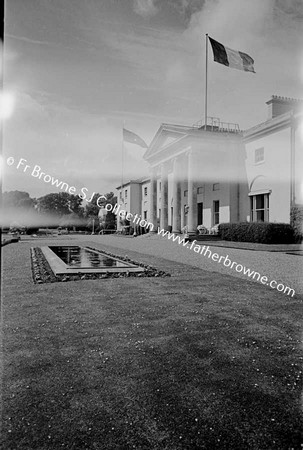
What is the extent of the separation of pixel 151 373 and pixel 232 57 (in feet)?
7.59

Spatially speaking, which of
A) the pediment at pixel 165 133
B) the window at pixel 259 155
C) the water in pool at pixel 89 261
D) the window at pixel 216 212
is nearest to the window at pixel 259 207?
the window at pixel 259 155

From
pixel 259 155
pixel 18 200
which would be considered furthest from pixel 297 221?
pixel 18 200

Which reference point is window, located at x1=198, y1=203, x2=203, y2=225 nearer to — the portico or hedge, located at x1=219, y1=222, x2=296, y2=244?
the portico

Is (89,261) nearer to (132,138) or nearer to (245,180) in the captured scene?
(132,138)

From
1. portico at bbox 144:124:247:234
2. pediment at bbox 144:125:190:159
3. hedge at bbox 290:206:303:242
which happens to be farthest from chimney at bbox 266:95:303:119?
portico at bbox 144:124:247:234

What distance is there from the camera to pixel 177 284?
6.74 m

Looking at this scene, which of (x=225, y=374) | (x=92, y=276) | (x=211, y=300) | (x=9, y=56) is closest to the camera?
(x=9, y=56)

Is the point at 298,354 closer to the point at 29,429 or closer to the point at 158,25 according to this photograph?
the point at 29,429

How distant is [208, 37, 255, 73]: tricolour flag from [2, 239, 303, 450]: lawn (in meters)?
2.05

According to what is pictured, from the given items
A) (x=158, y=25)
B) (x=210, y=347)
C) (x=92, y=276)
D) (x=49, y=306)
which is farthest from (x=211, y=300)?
(x=158, y=25)

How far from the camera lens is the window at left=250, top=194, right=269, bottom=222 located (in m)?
23.5

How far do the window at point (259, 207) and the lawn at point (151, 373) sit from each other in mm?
19258

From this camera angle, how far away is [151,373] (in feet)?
8.93

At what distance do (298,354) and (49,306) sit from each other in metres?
3.21
